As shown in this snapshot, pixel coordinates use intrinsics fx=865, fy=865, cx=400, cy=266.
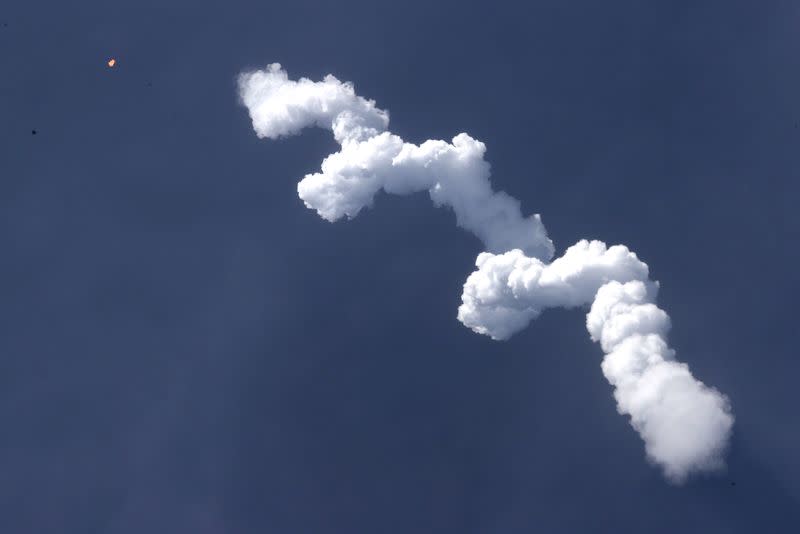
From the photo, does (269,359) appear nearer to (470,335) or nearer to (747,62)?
(470,335)

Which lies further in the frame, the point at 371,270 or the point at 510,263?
the point at 371,270

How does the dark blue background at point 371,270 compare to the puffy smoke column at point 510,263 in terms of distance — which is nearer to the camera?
the puffy smoke column at point 510,263

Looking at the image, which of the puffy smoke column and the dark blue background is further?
the dark blue background

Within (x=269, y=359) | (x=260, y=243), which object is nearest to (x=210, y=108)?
(x=260, y=243)

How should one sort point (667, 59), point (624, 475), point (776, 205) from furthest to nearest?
point (667, 59) < point (776, 205) < point (624, 475)

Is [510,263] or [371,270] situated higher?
[510,263]
